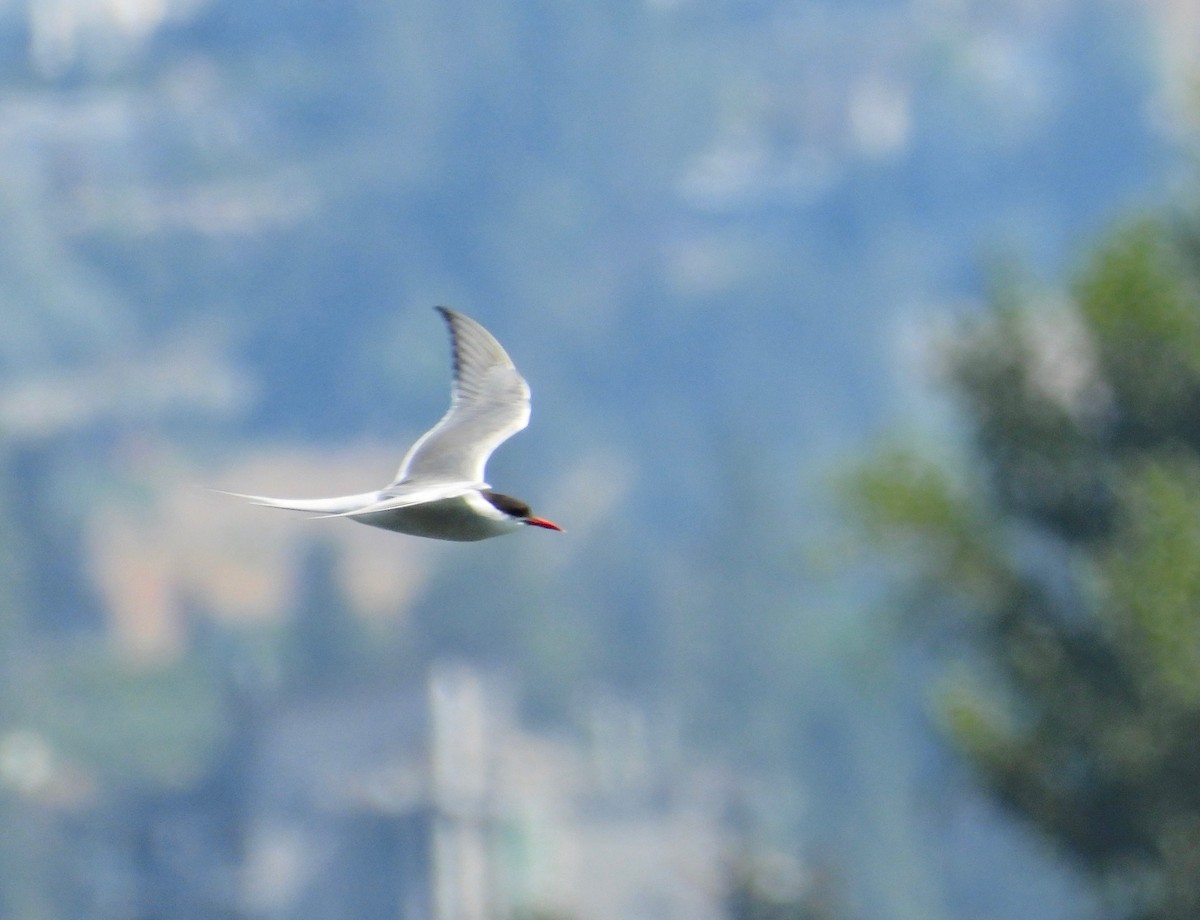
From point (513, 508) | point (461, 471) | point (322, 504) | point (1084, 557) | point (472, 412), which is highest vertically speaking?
point (1084, 557)

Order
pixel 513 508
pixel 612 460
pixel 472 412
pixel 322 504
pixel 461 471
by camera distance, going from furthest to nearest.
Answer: pixel 612 460, pixel 472 412, pixel 461 471, pixel 513 508, pixel 322 504

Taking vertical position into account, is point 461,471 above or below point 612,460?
below

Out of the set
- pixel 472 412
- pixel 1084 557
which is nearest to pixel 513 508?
pixel 472 412

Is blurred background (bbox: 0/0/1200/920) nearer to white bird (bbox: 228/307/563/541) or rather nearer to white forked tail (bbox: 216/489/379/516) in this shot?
white bird (bbox: 228/307/563/541)

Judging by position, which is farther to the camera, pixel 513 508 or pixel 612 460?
pixel 612 460

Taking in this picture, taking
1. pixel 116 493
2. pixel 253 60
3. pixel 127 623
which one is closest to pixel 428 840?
pixel 127 623

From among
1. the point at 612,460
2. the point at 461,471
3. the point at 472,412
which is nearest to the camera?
the point at 461,471

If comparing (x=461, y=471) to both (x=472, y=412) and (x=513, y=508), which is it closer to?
(x=513, y=508)

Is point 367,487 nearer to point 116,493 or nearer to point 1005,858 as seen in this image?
point 116,493
